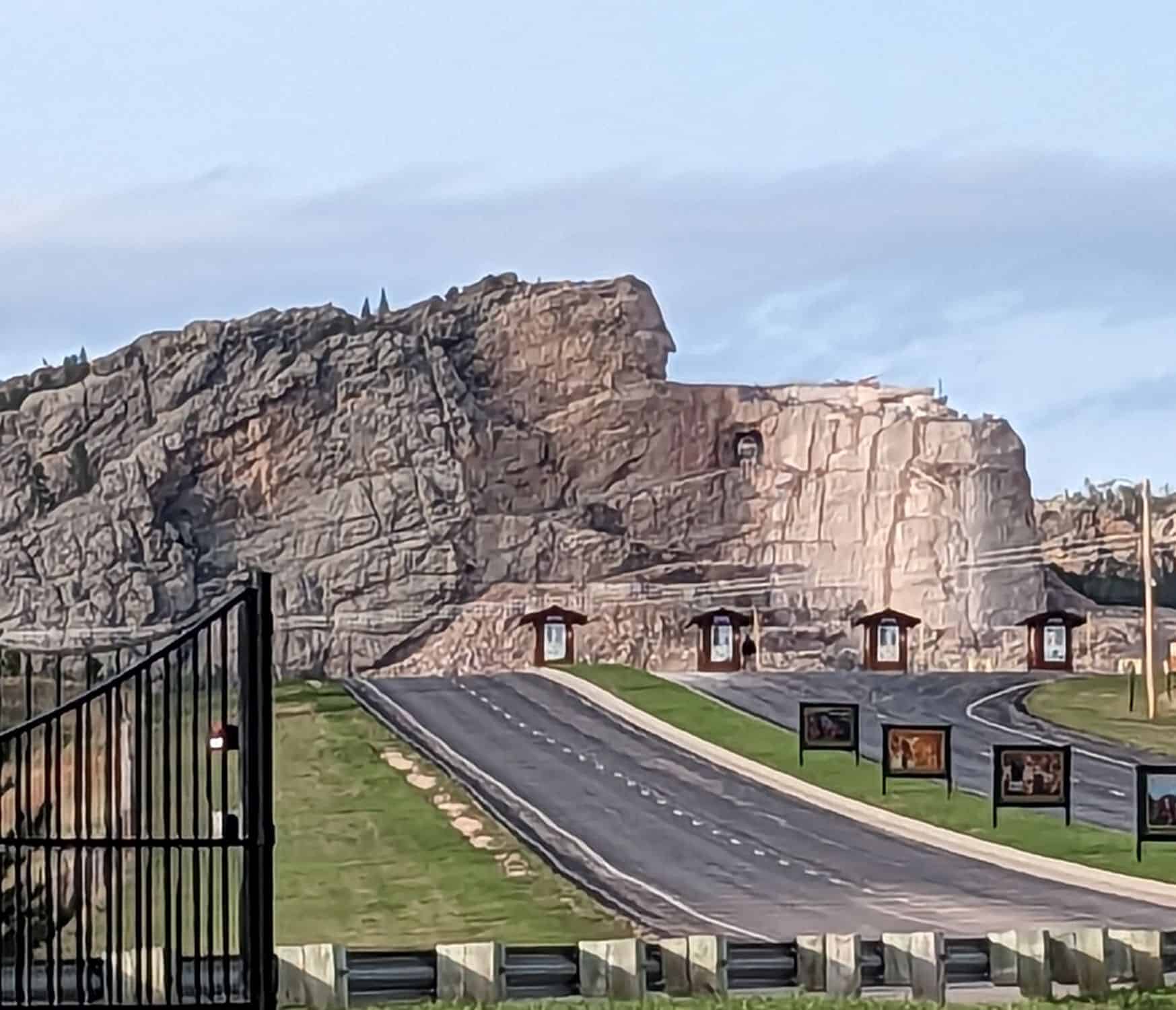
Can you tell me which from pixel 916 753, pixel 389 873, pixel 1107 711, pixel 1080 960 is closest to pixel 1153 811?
pixel 916 753

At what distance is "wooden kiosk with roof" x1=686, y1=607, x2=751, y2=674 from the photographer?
27203 millimetres

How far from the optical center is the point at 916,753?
18344 mm

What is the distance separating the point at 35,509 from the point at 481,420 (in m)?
13.5

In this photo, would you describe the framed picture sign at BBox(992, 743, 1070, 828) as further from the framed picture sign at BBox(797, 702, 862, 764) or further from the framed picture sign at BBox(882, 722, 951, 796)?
the framed picture sign at BBox(797, 702, 862, 764)

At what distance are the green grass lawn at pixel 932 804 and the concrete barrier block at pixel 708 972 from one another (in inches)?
173

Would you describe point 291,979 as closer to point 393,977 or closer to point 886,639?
point 393,977

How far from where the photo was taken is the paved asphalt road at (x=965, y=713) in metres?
18.1

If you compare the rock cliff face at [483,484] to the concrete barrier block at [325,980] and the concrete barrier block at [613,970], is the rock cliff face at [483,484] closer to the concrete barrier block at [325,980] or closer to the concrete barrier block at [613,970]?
the concrete barrier block at [613,970]

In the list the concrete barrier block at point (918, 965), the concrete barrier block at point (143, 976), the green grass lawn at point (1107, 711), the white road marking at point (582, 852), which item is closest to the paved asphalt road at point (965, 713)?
the green grass lawn at point (1107, 711)

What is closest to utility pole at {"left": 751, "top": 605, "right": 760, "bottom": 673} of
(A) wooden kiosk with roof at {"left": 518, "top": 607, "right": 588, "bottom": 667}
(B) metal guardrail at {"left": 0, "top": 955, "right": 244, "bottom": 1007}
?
(A) wooden kiosk with roof at {"left": 518, "top": 607, "right": 588, "bottom": 667}

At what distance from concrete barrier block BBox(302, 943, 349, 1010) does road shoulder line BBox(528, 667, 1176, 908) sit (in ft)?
19.3

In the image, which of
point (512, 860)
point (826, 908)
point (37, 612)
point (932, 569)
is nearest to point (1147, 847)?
point (826, 908)

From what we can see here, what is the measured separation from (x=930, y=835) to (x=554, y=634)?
44.3 ft

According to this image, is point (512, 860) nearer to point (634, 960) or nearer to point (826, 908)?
point (826, 908)
